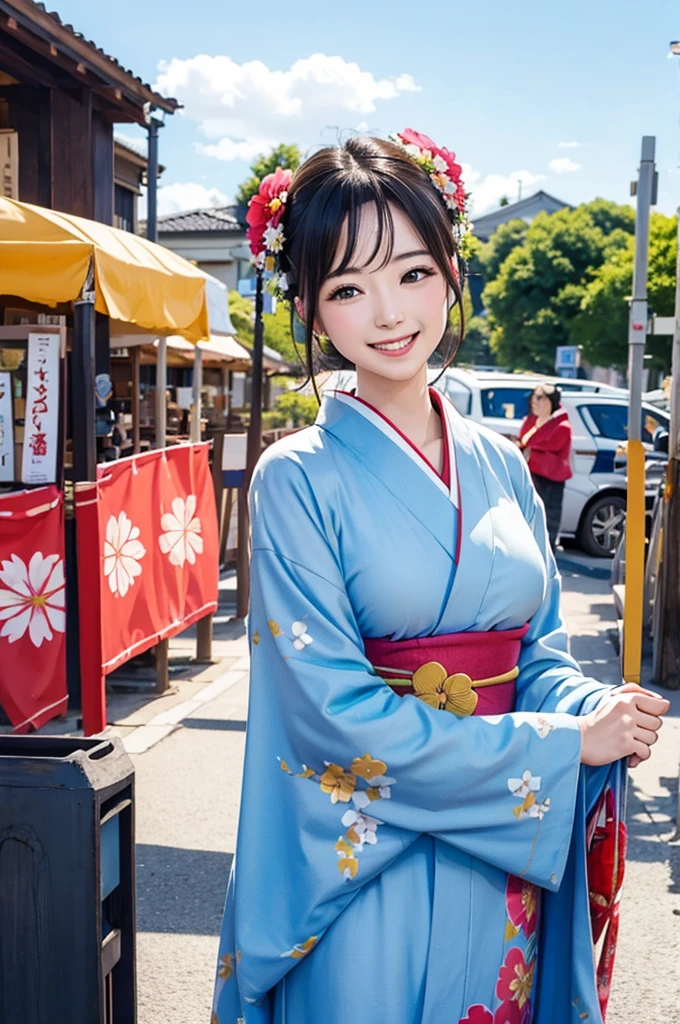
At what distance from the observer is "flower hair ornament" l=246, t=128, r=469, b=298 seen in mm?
1895

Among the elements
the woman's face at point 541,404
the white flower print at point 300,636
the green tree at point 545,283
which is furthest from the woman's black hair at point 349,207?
the green tree at point 545,283

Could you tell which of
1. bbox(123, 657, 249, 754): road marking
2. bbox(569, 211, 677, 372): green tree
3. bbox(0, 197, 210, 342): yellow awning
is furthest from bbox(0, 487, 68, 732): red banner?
bbox(569, 211, 677, 372): green tree

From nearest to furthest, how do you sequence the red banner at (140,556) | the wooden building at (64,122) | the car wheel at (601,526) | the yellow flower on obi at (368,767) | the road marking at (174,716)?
the yellow flower on obi at (368,767)
the red banner at (140,556)
the road marking at (174,716)
the wooden building at (64,122)
the car wheel at (601,526)

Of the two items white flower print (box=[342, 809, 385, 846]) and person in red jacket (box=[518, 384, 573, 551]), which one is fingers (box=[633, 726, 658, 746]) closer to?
white flower print (box=[342, 809, 385, 846])

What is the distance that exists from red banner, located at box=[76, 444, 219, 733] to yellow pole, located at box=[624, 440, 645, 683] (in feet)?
7.97

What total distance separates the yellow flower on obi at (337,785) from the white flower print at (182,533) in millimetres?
4567

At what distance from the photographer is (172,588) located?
630cm

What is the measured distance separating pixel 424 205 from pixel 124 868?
1.33 meters

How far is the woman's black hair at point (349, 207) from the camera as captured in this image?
1.78 meters

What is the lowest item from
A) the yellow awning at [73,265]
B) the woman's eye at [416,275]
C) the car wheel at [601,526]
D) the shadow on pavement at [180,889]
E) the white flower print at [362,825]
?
the shadow on pavement at [180,889]

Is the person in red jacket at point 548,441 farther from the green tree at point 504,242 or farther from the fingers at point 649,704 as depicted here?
the green tree at point 504,242

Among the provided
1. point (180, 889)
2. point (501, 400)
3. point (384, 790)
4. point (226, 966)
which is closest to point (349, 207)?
point (384, 790)

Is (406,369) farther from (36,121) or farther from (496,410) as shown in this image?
(496,410)

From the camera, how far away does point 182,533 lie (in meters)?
6.47
